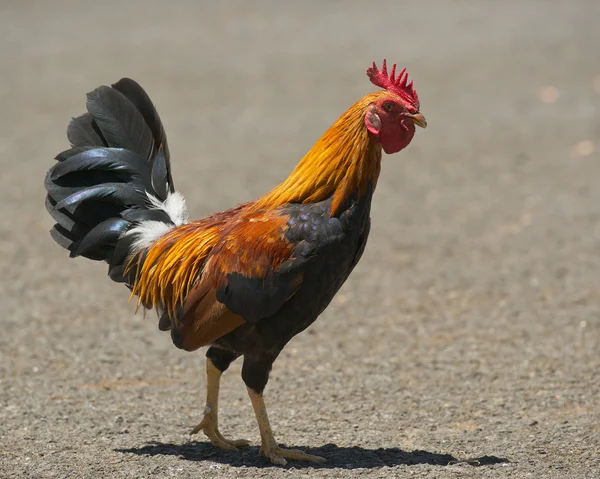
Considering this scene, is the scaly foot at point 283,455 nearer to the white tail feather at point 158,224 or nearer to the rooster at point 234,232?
the rooster at point 234,232

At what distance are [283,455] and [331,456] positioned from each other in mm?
320

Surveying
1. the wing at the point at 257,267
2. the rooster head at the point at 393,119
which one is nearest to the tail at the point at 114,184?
the wing at the point at 257,267

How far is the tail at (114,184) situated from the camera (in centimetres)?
643

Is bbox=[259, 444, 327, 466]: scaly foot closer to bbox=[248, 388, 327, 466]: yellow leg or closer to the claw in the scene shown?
bbox=[248, 388, 327, 466]: yellow leg

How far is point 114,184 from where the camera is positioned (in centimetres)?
653

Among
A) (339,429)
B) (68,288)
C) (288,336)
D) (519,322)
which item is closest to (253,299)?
(288,336)

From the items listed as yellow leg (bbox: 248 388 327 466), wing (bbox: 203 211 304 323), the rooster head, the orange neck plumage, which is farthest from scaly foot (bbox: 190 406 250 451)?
the rooster head

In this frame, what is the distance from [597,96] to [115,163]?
41.8 ft

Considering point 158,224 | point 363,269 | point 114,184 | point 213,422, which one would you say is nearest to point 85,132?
point 114,184

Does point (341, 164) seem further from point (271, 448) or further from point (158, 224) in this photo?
point (271, 448)

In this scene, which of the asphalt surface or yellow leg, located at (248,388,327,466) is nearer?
yellow leg, located at (248,388,327,466)

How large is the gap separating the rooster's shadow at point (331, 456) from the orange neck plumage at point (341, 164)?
1.56 m

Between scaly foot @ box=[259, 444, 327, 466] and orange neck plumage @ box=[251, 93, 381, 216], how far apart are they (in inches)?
59.8

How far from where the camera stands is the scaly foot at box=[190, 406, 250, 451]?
6344 millimetres
